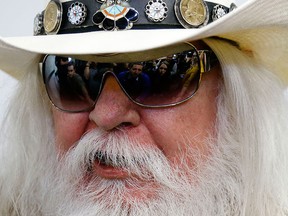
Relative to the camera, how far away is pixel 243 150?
1055 millimetres

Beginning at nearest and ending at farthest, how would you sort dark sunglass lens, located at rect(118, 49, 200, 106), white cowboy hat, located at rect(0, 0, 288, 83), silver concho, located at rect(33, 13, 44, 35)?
white cowboy hat, located at rect(0, 0, 288, 83) < dark sunglass lens, located at rect(118, 49, 200, 106) < silver concho, located at rect(33, 13, 44, 35)

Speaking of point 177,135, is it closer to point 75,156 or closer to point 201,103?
point 201,103

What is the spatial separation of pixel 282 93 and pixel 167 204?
32 cm

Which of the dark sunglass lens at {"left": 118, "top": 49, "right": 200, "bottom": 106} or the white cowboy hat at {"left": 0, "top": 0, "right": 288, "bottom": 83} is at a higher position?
the white cowboy hat at {"left": 0, "top": 0, "right": 288, "bottom": 83}

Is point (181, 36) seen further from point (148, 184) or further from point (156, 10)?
point (148, 184)

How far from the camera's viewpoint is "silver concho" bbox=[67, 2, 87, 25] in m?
0.99

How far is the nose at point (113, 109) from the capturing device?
99 centimetres

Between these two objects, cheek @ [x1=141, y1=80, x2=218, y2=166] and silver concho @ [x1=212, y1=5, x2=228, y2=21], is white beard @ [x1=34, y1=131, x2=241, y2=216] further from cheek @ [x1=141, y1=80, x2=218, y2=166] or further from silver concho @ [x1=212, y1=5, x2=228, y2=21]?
silver concho @ [x1=212, y1=5, x2=228, y2=21]

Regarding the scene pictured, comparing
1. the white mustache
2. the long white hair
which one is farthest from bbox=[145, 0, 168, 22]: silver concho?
the white mustache

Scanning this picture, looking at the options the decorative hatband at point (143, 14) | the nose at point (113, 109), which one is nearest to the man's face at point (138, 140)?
the nose at point (113, 109)

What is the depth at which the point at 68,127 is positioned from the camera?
1.09m

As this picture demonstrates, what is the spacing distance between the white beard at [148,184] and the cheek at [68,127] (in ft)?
0.08

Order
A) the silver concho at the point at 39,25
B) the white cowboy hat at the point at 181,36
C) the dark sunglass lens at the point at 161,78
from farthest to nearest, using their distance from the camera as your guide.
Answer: the silver concho at the point at 39,25 < the dark sunglass lens at the point at 161,78 < the white cowboy hat at the point at 181,36

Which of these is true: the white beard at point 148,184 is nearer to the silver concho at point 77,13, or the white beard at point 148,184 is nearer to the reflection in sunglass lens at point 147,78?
the reflection in sunglass lens at point 147,78
